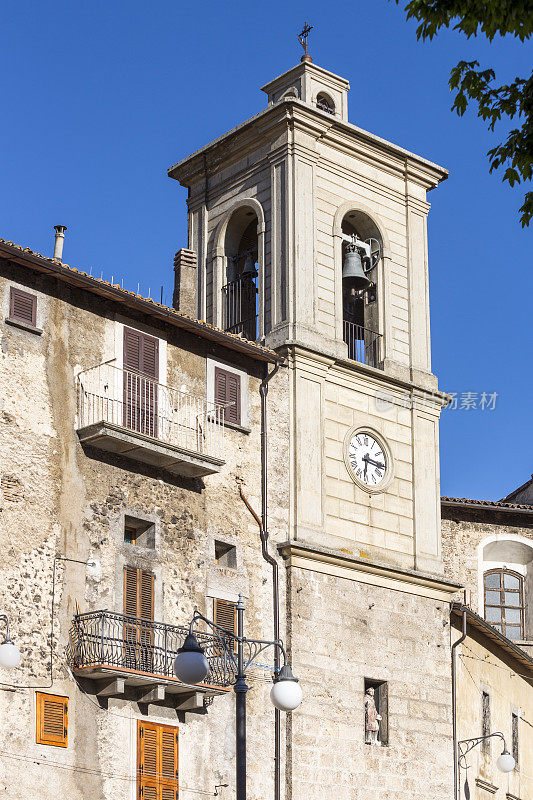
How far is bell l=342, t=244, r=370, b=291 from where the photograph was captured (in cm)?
3109

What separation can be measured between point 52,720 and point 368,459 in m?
9.43

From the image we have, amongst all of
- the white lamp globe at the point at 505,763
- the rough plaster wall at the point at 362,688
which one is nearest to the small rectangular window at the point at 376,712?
the rough plaster wall at the point at 362,688

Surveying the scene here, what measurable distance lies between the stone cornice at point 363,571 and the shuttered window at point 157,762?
433 cm

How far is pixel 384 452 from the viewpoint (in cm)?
2988

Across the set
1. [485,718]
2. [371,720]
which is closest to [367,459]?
[371,720]

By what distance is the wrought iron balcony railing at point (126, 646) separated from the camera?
75.4 feet

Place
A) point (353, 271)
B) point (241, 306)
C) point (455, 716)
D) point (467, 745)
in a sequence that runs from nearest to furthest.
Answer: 1. point (455, 716)
2. point (467, 745)
3. point (353, 271)
4. point (241, 306)

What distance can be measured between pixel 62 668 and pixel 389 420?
32.4ft

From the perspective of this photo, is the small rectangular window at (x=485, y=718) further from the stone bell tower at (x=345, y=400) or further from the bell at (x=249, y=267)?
the bell at (x=249, y=267)

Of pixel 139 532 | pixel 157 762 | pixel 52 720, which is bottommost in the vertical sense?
pixel 157 762

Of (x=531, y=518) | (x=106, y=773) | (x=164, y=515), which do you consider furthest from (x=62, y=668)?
(x=531, y=518)

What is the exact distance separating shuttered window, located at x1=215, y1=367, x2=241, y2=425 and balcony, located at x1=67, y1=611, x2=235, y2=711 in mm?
4537

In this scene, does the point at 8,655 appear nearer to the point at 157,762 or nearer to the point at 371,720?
the point at 157,762

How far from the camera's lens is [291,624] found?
2658 cm
